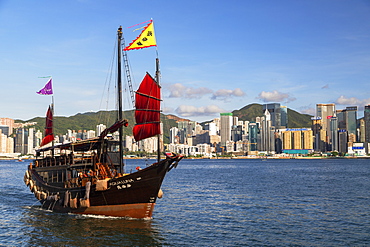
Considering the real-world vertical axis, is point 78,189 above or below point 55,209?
above

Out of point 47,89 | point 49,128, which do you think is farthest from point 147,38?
point 49,128

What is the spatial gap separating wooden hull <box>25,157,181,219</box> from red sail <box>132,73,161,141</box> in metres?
4.13

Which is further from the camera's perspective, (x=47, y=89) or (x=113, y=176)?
(x=47, y=89)

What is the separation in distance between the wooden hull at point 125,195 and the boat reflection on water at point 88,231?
2.35ft

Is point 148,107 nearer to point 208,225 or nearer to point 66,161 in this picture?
point 66,161

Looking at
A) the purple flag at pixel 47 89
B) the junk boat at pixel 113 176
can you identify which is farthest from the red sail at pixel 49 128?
the junk boat at pixel 113 176

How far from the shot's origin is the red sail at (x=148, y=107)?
34.8 m

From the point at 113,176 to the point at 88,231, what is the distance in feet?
23.9

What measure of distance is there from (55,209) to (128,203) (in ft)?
31.9

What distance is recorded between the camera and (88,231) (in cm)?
2983

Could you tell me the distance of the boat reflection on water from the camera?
2705 cm

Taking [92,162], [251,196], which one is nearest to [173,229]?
[92,162]

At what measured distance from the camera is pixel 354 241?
26750mm

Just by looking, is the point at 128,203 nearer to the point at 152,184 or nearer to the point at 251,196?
the point at 152,184
